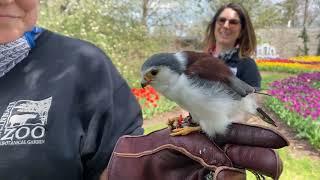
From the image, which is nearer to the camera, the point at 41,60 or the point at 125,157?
the point at 125,157

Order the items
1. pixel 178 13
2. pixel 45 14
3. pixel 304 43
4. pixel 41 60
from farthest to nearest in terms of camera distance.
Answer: pixel 304 43 → pixel 178 13 → pixel 45 14 → pixel 41 60

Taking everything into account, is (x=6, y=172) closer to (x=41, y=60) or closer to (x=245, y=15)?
(x=41, y=60)

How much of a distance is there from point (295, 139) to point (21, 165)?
17.8ft

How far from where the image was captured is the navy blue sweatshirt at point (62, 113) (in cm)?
146

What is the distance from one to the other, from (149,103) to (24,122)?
681 centimetres

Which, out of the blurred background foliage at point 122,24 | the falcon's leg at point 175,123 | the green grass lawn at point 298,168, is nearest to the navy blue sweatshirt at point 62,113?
the falcon's leg at point 175,123

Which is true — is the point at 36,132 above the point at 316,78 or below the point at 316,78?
above

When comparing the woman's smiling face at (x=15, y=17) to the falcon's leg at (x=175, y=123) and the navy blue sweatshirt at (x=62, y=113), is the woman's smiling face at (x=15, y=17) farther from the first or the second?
the falcon's leg at (x=175, y=123)

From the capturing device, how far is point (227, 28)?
398 centimetres

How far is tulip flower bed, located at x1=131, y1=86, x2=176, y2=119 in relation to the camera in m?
7.74

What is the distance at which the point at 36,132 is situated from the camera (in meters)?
1.48

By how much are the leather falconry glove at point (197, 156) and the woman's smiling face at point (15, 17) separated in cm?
46

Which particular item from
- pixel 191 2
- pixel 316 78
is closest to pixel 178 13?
pixel 191 2

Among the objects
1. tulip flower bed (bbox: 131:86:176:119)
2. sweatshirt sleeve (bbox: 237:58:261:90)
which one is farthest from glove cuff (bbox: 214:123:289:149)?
tulip flower bed (bbox: 131:86:176:119)
